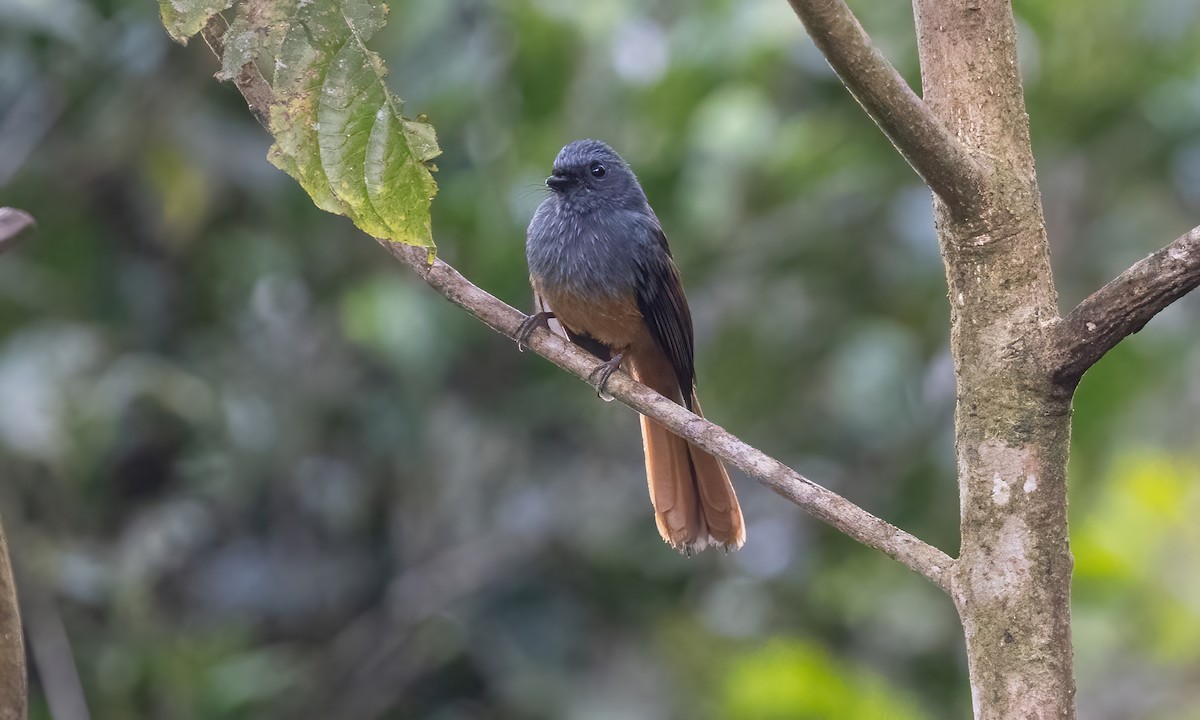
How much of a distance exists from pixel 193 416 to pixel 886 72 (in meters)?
2.66

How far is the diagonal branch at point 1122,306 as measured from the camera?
4.79ft

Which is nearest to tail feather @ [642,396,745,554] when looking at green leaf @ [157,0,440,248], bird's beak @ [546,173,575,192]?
bird's beak @ [546,173,575,192]

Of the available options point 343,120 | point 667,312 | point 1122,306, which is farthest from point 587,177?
point 1122,306

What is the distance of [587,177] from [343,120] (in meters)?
2.14

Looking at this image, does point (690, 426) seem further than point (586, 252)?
No

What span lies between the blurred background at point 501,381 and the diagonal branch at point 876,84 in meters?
2.09

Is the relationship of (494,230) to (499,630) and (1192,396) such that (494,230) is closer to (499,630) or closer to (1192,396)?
(499,630)

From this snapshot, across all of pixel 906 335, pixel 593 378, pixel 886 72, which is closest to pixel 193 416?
pixel 593 378

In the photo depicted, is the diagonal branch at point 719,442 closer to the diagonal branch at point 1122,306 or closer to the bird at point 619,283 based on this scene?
the diagonal branch at point 1122,306

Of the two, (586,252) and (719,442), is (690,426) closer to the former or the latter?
(719,442)

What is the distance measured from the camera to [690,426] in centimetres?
204

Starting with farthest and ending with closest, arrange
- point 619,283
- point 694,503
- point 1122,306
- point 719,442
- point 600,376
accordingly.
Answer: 1. point 619,283
2. point 694,503
3. point 600,376
4. point 719,442
5. point 1122,306

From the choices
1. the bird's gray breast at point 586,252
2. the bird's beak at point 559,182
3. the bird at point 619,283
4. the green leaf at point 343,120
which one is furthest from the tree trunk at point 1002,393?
the bird's beak at point 559,182

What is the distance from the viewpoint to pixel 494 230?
3789 mm
